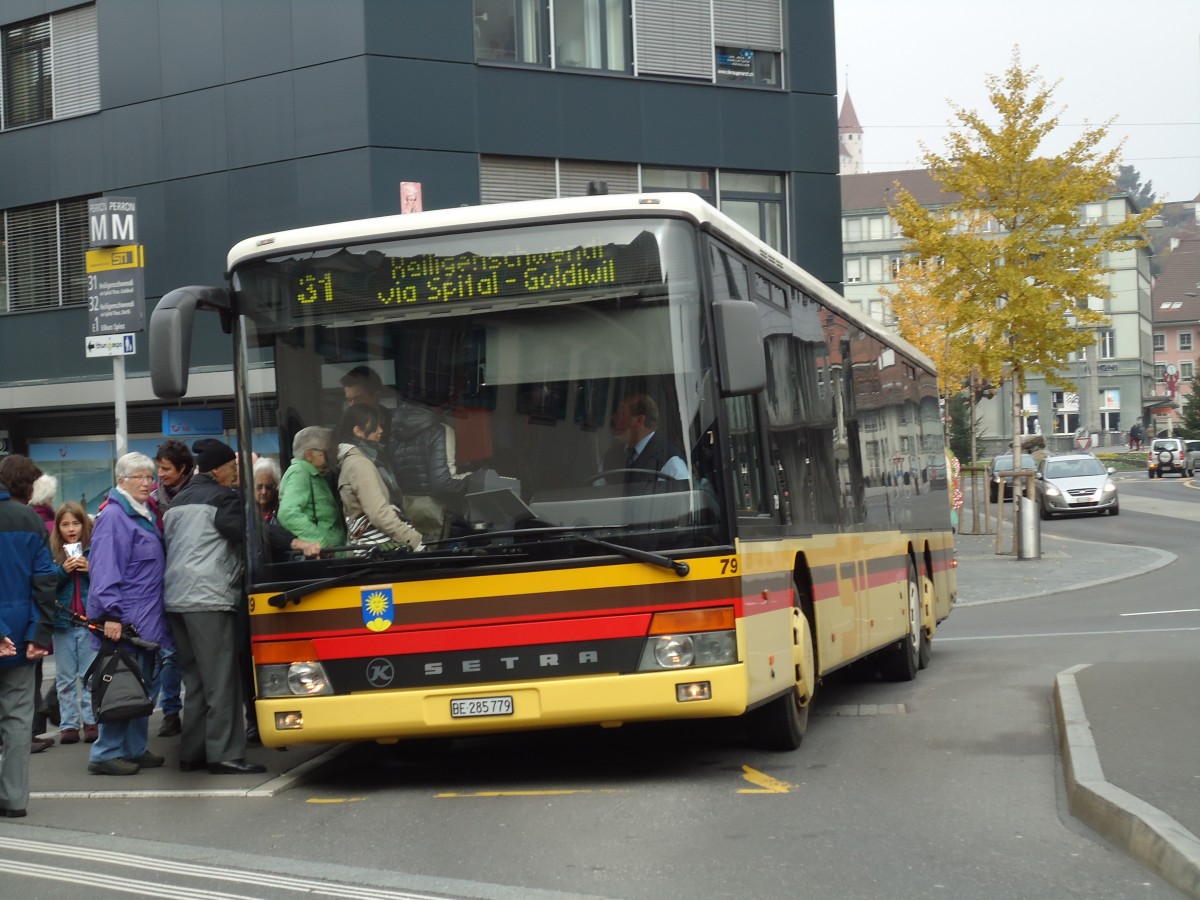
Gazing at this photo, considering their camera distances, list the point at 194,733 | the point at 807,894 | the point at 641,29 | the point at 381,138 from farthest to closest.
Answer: the point at 641,29 < the point at 381,138 < the point at 194,733 < the point at 807,894

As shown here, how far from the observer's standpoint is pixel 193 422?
87.3ft

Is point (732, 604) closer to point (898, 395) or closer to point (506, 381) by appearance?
point (506, 381)

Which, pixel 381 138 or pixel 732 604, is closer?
pixel 732 604

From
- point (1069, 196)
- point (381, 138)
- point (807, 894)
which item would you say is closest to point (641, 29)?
point (381, 138)

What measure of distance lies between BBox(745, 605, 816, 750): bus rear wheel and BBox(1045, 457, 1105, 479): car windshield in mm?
37875

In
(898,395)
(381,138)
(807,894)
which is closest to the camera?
(807,894)

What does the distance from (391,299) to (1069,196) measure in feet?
78.8

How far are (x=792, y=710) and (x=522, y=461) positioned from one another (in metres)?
2.39

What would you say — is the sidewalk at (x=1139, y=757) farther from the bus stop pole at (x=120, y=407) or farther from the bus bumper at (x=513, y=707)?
the bus stop pole at (x=120, y=407)

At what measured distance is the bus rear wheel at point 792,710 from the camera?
928 centimetres

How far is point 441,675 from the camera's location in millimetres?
8234

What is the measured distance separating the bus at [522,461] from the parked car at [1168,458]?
72067 mm

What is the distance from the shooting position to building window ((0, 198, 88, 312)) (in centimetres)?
2720

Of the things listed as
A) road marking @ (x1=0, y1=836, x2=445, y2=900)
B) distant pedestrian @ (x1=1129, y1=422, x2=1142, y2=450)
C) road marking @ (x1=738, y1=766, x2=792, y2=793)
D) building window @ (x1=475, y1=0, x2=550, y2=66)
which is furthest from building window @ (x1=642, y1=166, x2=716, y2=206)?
distant pedestrian @ (x1=1129, y1=422, x2=1142, y2=450)
